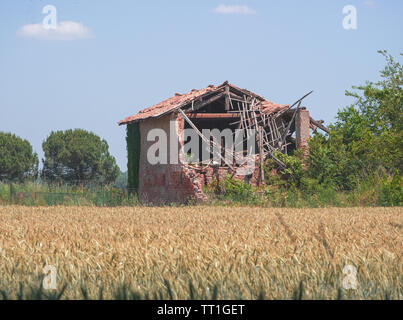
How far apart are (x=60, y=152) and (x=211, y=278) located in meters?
58.7

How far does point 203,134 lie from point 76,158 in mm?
38217

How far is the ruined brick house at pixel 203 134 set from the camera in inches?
955

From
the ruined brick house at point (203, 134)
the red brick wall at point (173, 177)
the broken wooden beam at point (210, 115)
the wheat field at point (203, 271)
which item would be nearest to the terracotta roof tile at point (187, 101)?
the ruined brick house at point (203, 134)

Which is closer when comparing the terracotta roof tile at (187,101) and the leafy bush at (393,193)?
the leafy bush at (393,193)

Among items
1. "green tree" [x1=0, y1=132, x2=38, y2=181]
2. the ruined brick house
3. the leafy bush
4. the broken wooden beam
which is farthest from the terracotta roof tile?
"green tree" [x1=0, y1=132, x2=38, y2=181]

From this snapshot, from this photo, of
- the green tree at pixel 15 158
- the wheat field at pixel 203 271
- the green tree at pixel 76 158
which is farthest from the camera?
the green tree at pixel 76 158

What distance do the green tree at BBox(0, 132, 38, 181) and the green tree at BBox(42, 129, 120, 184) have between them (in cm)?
196

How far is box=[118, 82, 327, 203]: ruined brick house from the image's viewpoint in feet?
79.6

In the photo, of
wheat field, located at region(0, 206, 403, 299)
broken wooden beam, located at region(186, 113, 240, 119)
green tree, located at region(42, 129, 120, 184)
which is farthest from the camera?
green tree, located at region(42, 129, 120, 184)

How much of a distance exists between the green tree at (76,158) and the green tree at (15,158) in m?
1.96

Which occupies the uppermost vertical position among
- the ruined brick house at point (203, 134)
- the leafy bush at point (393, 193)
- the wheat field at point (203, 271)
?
the ruined brick house at point (203, 134)

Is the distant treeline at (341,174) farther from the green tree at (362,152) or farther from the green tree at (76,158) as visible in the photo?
the green tree at (76,158)

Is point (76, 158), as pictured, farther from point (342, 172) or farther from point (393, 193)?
point (393, 193)

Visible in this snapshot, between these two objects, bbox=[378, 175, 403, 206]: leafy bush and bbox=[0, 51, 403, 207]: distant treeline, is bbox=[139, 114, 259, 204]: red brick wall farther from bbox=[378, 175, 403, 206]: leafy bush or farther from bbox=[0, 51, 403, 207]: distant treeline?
bbox=[378, 175, 403, 206]: leafy bush
